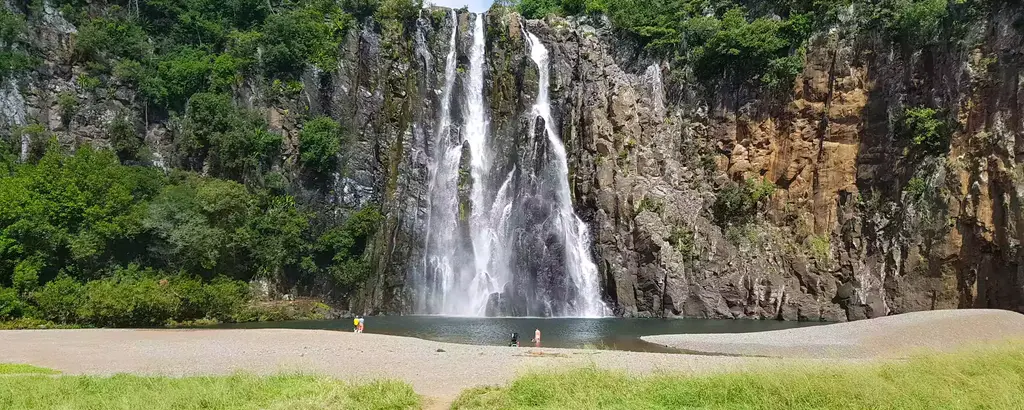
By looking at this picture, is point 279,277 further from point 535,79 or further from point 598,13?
point 598,13

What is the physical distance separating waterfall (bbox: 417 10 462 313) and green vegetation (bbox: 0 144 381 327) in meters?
4.21

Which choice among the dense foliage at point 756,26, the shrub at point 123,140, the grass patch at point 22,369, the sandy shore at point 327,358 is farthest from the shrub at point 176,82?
the grass patch at point 22,369

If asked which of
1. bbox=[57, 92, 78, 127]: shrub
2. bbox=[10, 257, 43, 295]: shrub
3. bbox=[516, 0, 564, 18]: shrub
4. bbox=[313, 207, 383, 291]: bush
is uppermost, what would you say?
bbox=[516, 0, 564, 18]: shrub

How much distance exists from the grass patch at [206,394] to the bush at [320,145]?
32.0 meters

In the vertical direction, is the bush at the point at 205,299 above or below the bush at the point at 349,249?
below

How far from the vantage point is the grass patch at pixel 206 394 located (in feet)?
33.4

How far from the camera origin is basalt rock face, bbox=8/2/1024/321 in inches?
1281

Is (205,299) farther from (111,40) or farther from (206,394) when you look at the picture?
(206,394)

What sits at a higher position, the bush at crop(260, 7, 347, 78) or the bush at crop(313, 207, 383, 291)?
the bush at crop(260, 7, 347, 78)

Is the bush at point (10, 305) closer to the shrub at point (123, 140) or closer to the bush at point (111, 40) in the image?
the shrub at point (123, 140)

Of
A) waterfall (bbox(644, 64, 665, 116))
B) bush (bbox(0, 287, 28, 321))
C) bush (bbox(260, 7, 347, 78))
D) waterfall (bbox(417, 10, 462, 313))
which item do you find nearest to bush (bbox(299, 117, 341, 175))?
bush (bbox(260, 7, 347, 78))

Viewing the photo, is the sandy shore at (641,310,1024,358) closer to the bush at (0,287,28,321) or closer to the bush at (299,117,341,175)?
the bush at (299,117,341,175)

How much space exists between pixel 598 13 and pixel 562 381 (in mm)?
43549

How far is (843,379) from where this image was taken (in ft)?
35.0
